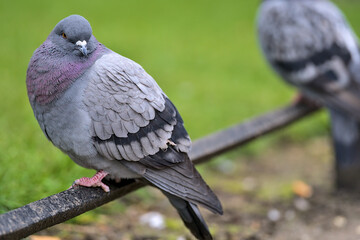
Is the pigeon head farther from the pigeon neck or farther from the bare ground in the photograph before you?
the bare ground

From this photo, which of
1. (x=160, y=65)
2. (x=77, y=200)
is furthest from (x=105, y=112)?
(x=160, y=65)

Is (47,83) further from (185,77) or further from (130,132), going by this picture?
(185,77)

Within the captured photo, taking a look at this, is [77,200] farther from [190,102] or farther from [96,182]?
[190,102]

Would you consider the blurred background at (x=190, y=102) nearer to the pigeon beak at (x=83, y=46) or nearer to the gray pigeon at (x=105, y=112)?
the gray pigeon at (x=105, y=112)

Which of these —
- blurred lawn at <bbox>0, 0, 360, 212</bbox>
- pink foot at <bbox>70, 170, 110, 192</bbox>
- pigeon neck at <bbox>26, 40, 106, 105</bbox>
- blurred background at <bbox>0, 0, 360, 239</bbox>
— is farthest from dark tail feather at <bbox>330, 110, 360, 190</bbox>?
pigeon neck at <bbox>26, 40, 106, 105</bbox>

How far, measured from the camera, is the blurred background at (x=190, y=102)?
364cm

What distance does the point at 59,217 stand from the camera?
2.33 meters

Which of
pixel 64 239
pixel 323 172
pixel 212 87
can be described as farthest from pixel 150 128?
pixel 212 87

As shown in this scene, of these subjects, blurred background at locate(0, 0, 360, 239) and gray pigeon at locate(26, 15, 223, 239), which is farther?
blurred background at locate(0, 0, 360, 239)

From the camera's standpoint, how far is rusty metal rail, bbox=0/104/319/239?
7.06 ft

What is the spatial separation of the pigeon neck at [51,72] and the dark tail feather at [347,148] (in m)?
2.53

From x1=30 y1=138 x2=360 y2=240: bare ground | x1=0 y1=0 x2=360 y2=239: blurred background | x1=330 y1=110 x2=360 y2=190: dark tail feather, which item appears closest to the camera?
x1=30 y1=138 x2=360 y2=240: bare ground

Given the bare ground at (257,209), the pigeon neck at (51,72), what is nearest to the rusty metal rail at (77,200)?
the pigeon neck at (51,72)

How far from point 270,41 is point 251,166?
4.18ft
